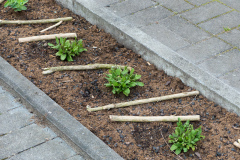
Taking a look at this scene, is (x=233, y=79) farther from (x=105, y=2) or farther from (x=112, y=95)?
(x=105, y=2)

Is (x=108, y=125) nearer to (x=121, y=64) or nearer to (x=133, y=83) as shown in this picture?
(x=133, y=83)

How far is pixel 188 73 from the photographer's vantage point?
3924mm

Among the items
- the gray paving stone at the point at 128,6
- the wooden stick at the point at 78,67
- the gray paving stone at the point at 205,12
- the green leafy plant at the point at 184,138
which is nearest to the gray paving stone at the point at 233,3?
the gray paving stone at the point at 205,12

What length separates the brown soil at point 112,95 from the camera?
3.35 m

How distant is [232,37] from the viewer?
4797 mm

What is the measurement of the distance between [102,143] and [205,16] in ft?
9.51

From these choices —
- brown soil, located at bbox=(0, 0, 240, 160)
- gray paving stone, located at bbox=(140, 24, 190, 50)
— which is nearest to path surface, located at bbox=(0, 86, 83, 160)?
brown soil, located at bbox=(0, 0, 240, 160)

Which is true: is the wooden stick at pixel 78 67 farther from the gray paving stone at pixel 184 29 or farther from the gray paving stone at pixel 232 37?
the gray paving stone at pixel 232 37

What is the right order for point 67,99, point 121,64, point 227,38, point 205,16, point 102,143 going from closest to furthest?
point 102,143 < point 67,99 < point 121,64 < point 227,38 < point 205,16

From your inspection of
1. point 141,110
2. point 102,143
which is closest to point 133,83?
point 141,110

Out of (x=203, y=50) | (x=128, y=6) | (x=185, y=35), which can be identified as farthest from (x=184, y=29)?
(x=128, y=6)

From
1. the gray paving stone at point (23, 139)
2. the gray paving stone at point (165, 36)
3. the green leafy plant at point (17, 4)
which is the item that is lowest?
the gray paving stone at point (23, 139)

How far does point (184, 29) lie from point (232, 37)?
2.17 feet

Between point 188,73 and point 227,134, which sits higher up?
point 188,73
